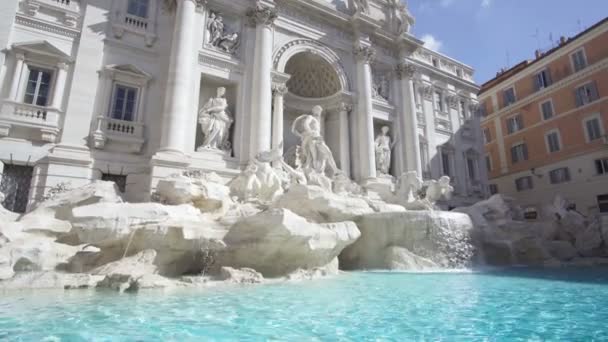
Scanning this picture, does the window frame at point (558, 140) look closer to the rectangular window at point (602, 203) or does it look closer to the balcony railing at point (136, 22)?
the rectangular window at point (602, 203)

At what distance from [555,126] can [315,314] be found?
81.2 feet

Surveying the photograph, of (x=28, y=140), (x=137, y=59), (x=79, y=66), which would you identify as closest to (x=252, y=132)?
(x=137, y=59)

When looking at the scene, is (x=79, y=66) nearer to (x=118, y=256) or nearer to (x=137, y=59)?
(x=137, y=59)

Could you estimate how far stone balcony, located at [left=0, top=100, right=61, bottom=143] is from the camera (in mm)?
9867

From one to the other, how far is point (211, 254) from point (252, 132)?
24.0ft

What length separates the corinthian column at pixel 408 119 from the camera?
56.9 feet

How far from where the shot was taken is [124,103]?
11805 millimetres

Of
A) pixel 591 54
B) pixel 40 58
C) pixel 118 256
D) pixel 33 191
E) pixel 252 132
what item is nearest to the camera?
pixel 118 256

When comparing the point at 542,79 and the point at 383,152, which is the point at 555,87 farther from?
the point at 383,152

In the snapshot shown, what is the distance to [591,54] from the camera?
2030 cm

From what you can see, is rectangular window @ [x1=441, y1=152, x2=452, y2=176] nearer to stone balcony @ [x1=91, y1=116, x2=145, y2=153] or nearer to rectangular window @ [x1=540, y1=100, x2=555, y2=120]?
rectangular window @ [x1=540, y1=100, x2=555, y2=120]

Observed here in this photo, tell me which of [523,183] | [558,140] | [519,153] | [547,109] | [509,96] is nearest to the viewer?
[558,140]

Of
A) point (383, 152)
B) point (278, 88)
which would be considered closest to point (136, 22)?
point (278, 88)

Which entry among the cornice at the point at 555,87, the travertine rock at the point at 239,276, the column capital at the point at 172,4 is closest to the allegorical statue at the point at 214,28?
the column capital at the point at 172,4
